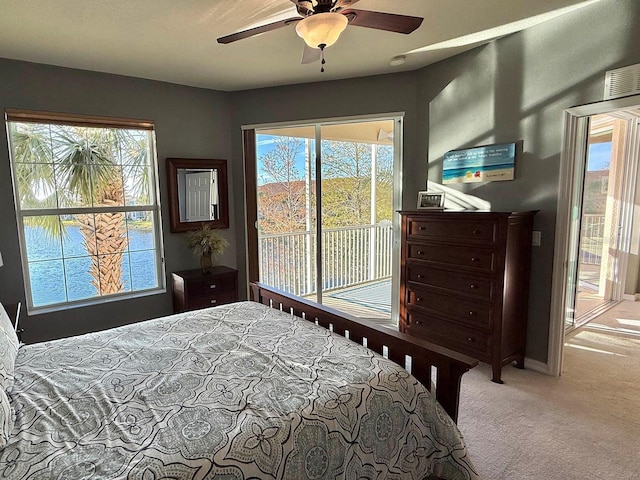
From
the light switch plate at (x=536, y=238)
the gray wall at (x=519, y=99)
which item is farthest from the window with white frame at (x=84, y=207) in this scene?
the light switch plate at (x=536, y=238)

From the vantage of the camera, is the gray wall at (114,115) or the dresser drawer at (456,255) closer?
the dresser drawer at (456,255)

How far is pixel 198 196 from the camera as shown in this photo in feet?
13.4

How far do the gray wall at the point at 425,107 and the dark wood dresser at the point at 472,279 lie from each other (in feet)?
0.72

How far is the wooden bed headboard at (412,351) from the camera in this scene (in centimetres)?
156

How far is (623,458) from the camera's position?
195 cm

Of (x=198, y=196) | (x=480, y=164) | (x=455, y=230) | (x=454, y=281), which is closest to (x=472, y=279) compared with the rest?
(x=454, y=281)

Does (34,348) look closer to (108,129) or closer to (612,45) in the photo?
(108,129)

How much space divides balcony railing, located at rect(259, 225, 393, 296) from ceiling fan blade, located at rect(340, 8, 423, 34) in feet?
8.77

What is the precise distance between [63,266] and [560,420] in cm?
410

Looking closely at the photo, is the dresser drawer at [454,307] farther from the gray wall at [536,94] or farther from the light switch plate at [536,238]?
the light switch plate at [536,238]

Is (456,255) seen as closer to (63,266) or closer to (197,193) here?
(197,193)

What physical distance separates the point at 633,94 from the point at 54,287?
4684 mm

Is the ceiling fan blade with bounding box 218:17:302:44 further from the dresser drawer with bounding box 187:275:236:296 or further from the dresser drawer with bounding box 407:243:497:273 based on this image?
the dresser drawer with bounding box 187:275:236:296

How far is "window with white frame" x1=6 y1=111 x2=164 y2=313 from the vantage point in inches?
127
